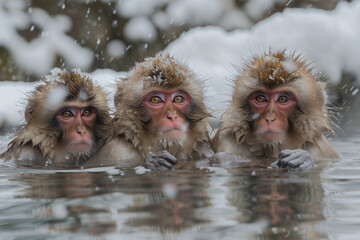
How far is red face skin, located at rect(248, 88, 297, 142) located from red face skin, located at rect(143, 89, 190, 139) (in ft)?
1.67

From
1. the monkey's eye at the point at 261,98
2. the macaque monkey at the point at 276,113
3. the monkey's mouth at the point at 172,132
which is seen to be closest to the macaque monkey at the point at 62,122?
the monkey's mouth at the point at 172,132

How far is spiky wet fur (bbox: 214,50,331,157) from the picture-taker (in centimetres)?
386

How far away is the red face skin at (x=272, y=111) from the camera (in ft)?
12.2

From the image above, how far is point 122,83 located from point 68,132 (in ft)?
1.82

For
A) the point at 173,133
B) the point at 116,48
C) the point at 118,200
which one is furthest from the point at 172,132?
the point at 116,48

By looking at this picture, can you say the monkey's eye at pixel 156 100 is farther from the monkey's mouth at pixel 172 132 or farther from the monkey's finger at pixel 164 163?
the monkey's finger at pixel 164 163

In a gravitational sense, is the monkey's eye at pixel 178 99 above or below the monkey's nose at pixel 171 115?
above

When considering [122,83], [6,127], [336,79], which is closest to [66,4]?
[6,127]

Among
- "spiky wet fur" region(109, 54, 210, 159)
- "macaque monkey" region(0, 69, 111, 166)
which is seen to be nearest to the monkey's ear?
"macaque monkey" region(0, 69, 111, 166)

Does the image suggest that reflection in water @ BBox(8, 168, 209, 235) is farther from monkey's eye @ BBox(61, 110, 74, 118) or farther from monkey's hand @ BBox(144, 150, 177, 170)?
monkey's eye @ BBox(61, 110, 74, 118)

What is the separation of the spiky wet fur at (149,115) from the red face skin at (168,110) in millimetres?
39

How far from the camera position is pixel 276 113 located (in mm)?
3766

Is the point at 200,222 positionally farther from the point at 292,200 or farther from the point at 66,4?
the point at 66,4

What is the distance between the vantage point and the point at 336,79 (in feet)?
26.5
